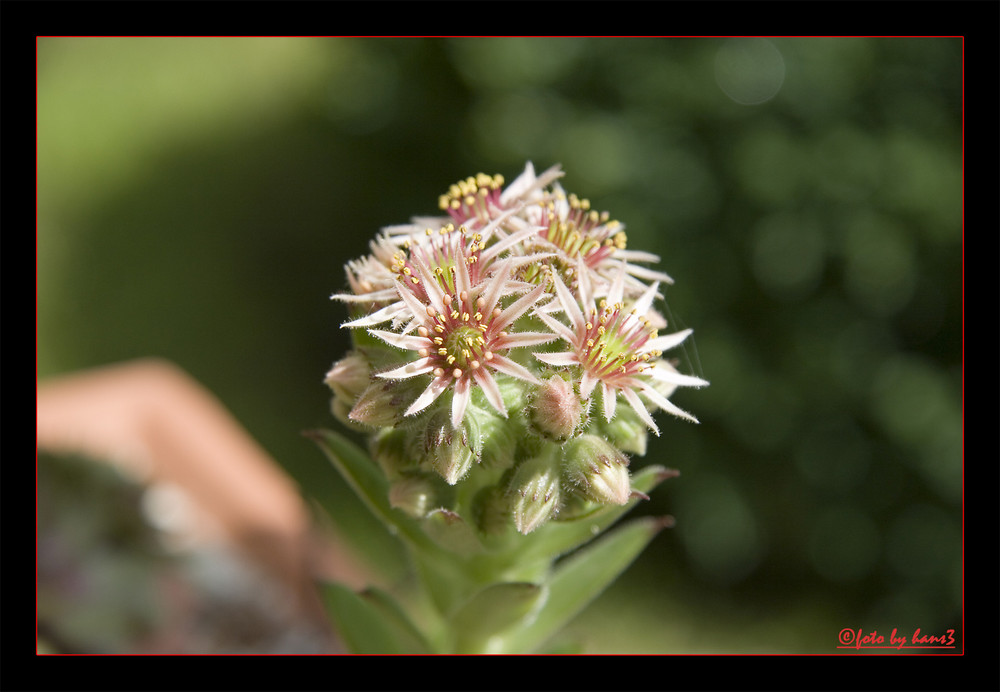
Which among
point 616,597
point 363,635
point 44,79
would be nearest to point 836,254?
point 616,597

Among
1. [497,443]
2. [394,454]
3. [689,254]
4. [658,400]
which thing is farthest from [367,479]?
[689,254]

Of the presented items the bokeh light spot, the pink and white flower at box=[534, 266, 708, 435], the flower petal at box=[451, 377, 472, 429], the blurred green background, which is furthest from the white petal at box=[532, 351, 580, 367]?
the bokeh light spot

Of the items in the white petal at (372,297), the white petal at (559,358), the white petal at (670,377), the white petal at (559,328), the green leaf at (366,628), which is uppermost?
the white petal at (372,297)

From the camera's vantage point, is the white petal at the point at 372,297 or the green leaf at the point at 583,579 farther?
the green leaf at the point at 583,579

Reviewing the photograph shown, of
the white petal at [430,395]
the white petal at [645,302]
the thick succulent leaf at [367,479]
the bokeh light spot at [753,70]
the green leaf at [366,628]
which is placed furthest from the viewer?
the bokeh light spot at [753,70]

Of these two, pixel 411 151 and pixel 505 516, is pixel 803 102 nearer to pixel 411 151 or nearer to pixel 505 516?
pixel 411 151

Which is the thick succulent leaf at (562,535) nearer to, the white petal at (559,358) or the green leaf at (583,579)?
the green leaf at (583,579)

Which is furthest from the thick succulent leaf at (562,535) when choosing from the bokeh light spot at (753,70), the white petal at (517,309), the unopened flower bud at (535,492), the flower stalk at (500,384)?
the bokeh light spot at (753,70)

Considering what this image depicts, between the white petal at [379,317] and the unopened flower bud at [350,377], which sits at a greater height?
the white petal at [379,317]
